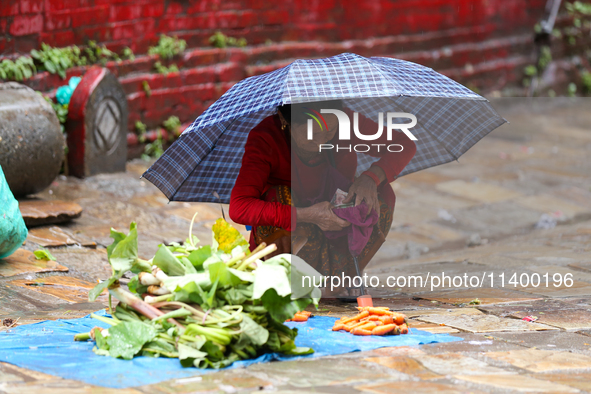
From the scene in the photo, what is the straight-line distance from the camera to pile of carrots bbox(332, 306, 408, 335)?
9.70ft

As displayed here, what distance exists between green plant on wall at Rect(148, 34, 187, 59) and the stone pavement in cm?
100

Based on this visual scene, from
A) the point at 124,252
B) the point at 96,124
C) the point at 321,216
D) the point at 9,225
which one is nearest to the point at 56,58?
the point at 96,124

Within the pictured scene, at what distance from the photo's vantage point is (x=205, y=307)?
2.62 m

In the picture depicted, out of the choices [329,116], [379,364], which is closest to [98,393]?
[379,364]

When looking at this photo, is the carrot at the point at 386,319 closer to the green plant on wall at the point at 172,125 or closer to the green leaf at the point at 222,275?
the green leaf at the point at 222,275

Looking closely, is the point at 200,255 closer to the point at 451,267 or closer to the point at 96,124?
the point at 451,267

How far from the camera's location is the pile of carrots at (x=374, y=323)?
2.96 meters

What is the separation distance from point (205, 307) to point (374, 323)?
749 mm

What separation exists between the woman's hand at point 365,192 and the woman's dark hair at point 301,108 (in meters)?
0.36

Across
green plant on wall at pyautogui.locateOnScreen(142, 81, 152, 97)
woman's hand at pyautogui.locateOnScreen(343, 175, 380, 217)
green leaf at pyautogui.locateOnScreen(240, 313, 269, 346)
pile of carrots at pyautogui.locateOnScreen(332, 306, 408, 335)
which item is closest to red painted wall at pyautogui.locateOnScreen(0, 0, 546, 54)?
green plant on wall at pyautogui.locateOnScreen(142, 81, 152, 97)

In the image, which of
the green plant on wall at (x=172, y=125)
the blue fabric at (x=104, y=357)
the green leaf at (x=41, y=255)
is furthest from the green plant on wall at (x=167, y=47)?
the blue fabric at (x=104, y=357)

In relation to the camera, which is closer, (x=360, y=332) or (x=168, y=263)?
(x=168, y=263)

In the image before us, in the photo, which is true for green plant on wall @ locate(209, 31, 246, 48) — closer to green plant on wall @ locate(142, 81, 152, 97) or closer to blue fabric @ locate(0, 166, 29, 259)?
green plant on wall @ locate(142, 81, 152, 97)

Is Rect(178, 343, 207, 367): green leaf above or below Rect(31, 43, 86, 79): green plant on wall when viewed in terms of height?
below
